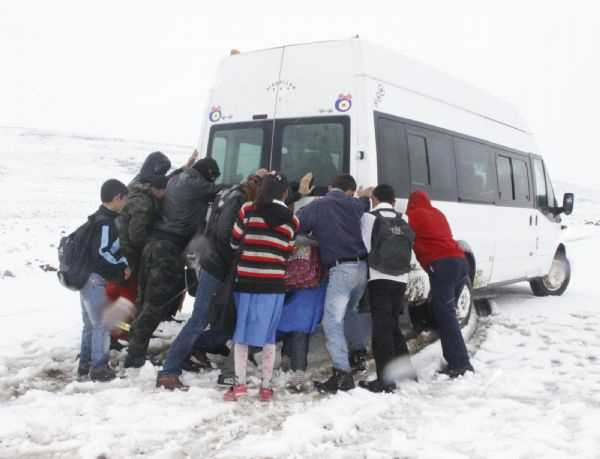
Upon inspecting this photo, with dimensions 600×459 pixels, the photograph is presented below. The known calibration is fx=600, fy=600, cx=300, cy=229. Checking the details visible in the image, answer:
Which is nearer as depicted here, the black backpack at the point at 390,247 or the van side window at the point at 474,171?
the black backpack at the point at 390,247

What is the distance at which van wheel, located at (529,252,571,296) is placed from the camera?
10570 mm

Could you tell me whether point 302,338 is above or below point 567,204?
below

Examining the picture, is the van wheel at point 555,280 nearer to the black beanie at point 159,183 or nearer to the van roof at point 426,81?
the van roof at point 426,81

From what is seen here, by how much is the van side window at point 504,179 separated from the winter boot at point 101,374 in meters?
5.82

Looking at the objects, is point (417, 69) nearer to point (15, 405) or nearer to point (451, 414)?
point (451, 414)

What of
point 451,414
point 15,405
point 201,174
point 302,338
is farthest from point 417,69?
point 15,405

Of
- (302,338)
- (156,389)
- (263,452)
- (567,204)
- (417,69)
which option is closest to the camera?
(263,452)

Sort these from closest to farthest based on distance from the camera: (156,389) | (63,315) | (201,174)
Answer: (156,389), (201,174), (63,315)

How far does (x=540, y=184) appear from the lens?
988 centimetres

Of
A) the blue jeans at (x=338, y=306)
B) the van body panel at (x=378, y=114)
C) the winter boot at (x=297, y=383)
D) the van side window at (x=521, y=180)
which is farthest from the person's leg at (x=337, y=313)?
the van side window at (x=521, y=180)

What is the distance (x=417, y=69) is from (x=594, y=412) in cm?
414

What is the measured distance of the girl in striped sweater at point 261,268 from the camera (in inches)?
187

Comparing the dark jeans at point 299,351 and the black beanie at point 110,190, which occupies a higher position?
the black beanie at point 110,190

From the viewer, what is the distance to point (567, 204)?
386 inches
